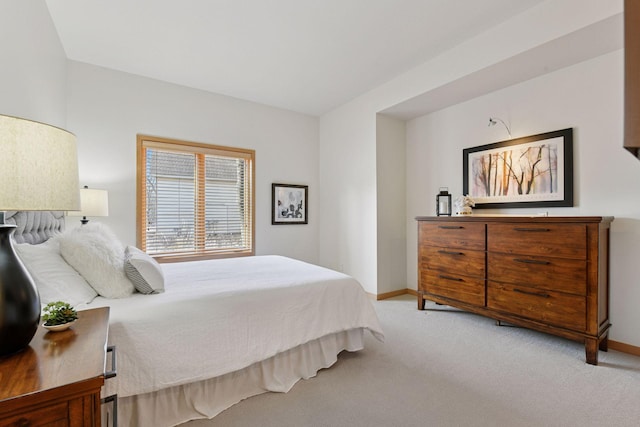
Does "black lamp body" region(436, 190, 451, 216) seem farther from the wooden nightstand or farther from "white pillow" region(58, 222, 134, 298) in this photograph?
the wooden nightstand

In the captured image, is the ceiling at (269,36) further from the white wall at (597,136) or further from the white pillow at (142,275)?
the white pillow at (142,275)

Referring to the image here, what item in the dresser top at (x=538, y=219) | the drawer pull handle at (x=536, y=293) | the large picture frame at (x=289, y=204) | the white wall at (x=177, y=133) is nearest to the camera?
the dresser top at (x=538, y=219)

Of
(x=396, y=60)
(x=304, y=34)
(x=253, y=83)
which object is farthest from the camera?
(x=253, y=83)

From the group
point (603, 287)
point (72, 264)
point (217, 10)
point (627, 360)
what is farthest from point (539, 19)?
point (72, 264)

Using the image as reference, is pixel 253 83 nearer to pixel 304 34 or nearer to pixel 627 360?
pixel 304 34

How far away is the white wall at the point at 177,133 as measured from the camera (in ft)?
11.1

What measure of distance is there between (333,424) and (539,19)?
3.23 m

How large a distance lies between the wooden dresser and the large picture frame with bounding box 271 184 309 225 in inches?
83.9

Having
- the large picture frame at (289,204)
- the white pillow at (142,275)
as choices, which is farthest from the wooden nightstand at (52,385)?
the large picture frame at (289,204)

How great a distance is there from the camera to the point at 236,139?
14.1ft

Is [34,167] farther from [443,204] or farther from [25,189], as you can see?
[443,204]

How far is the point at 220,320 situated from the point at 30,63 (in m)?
2.16

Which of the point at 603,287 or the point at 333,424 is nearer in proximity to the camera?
the point at 333,424

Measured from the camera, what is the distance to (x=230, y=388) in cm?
182
